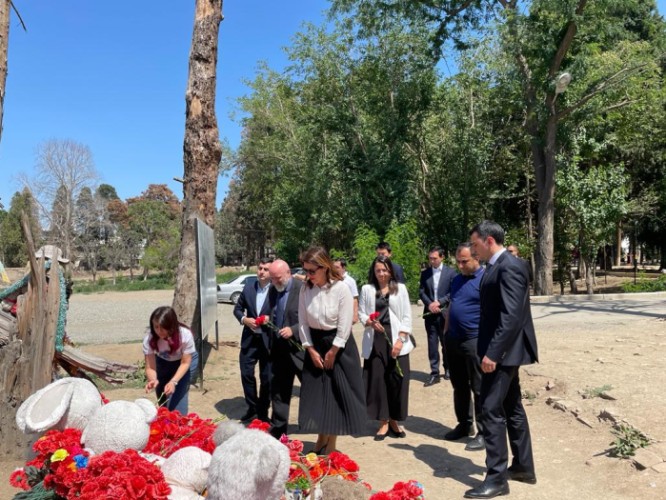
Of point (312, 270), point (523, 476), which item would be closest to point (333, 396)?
point (312, 270)

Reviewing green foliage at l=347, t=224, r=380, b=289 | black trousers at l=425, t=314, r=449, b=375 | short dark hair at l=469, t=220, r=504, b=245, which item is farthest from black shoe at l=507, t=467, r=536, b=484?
green foliage at l=347, t=224, r=380, b=289

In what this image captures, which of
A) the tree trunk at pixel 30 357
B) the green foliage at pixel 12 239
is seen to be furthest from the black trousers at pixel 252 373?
the green foliage at pixel 12 239

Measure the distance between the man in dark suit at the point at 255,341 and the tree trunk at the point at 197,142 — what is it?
9.19ft

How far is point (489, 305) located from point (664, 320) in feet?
28.1

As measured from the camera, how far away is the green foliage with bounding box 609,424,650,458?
15.7ft

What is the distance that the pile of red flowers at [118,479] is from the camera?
7.90 feet

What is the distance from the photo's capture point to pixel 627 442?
488 centimetres

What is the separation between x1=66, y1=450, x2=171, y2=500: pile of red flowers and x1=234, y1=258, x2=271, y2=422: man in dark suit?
3.41 metres

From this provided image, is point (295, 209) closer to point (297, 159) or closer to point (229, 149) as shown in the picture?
point (297, 159)

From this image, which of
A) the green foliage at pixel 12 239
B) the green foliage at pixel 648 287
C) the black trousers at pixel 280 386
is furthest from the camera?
the green foliage at pixel 12 239

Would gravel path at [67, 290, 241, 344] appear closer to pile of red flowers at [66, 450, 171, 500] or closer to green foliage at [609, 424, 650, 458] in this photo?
green foliage at [609, 424, 650, 458]

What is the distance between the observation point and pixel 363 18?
20438 millimetres

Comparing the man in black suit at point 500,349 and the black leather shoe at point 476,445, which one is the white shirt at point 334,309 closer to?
the man in black suit at point 500,349

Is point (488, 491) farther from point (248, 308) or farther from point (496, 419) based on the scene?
point (248, 308)
